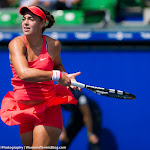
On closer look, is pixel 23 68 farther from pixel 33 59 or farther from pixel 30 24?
pixel 30 24

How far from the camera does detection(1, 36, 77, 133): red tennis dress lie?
2.66 metres

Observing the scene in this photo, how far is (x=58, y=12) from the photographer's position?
441 centimetres

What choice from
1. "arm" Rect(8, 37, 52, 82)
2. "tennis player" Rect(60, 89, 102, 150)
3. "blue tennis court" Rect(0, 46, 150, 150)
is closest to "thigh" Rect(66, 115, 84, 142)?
"tennis player" Rect(60, 89, 102, 150)

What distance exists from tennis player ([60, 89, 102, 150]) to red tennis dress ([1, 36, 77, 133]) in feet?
3.33

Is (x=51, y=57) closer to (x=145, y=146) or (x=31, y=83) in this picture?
(x=31, y=83)

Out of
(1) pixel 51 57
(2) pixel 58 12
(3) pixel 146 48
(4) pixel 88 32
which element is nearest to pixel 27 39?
(1) pixel 51 57

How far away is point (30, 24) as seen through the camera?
8.52 feet

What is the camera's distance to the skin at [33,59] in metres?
2.44

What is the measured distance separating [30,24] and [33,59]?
274 millimetres

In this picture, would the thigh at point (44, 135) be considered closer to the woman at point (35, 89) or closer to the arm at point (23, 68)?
the woman at point (35, 89)

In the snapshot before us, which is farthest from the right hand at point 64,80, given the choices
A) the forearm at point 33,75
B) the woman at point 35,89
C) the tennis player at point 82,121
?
the tennis player at point 82,121

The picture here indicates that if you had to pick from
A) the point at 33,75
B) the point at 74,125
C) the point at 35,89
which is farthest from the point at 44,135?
the point at 74,125

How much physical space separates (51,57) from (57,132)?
2.03 feet

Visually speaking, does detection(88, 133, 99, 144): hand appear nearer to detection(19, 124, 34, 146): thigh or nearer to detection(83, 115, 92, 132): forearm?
detection(83, 115, 92, 132): forearm
